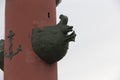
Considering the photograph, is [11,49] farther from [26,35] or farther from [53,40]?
[53,40]

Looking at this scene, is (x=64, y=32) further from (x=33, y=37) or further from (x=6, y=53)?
(x=6, y=53)

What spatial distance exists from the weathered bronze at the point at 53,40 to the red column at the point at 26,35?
205mm

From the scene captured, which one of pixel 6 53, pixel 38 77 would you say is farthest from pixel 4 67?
pixel 38 77

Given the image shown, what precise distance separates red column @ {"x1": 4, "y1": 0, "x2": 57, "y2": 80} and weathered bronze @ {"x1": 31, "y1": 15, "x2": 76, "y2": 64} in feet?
0.67

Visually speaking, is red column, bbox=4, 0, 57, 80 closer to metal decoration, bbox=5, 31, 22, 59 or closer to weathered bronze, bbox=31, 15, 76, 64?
metal decoration, bbox=5, 31, 22, 59

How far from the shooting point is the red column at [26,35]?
40.6 ft

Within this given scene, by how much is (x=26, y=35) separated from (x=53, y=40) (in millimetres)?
784

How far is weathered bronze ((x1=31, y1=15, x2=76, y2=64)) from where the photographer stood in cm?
1221

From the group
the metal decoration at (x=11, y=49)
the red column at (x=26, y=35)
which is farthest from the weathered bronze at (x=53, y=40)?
the metal decoration at (x=11, y=49)

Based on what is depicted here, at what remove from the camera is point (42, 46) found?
12.3 meters

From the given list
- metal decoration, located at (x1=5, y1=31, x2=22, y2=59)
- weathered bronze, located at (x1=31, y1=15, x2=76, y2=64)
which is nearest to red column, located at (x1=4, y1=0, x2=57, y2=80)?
metal decoration, located at (x1=5, y1=31, x2=22, y2=59)

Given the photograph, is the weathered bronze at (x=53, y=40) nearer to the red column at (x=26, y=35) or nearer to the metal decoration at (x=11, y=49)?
the red column at (x=26, y=35)

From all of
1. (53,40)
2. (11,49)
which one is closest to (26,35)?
(11,49)

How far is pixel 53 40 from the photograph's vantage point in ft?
40.1
